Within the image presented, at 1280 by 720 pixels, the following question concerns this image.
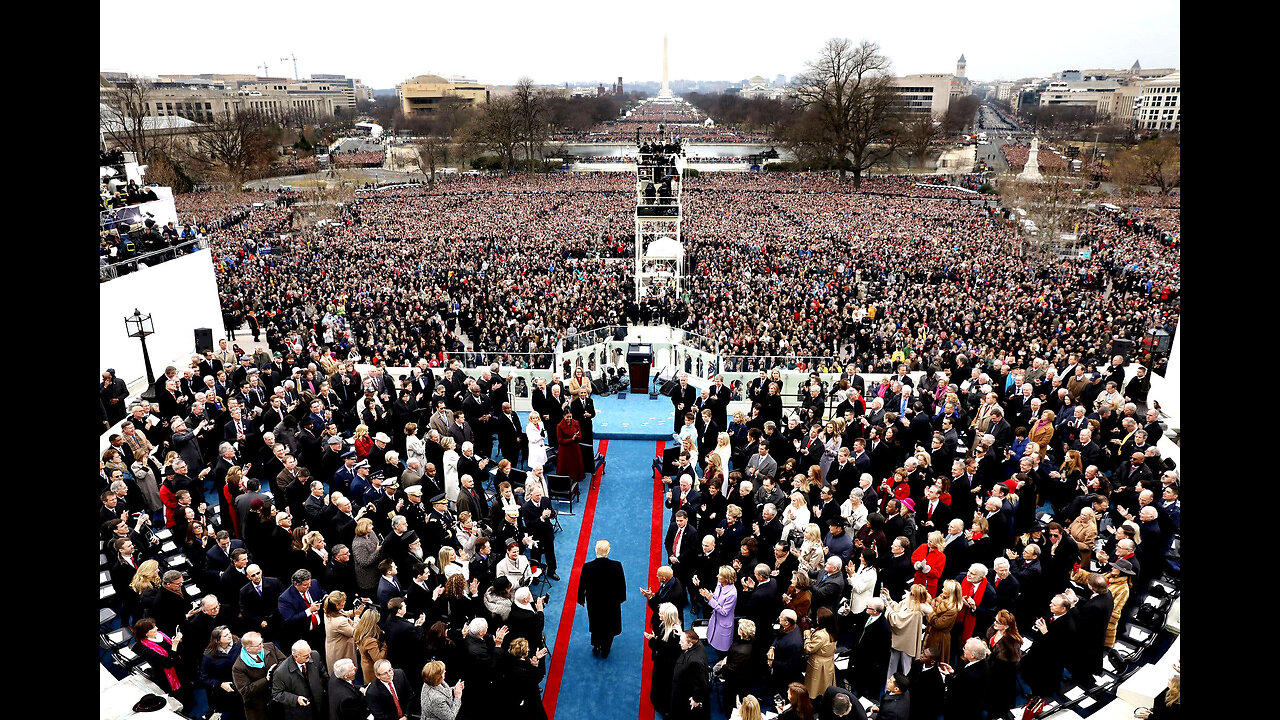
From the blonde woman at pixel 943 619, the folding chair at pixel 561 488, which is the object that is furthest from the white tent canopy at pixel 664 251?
the blonde woman at pixel 943 619

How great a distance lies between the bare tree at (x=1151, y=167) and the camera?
44.4 metres

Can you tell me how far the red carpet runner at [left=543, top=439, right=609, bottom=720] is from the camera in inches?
259

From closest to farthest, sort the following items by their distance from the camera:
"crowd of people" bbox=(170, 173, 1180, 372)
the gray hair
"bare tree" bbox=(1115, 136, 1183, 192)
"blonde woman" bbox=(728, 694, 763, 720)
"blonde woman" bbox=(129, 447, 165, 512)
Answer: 1. "blonde woman" bbox=(728, 694, 763, 720)
2. the gray hair
3. "blonde woman" bbox=(129, 447, 165, 512)
4. "crowd of people" bbox=(170, 173, 1180, 372)
5. "bare tree" bbox=(1115, 136, 1183, 192)

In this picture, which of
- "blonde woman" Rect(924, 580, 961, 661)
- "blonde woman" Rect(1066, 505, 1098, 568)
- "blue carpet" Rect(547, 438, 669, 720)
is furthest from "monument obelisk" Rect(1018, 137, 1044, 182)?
→ "blonde woman" Rect(924, 580, 961, 661)

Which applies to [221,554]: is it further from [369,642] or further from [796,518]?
[796,518]

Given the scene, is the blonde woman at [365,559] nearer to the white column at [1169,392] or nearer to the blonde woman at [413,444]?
the blonde woman at [413,444]

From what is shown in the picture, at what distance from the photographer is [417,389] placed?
11.3m

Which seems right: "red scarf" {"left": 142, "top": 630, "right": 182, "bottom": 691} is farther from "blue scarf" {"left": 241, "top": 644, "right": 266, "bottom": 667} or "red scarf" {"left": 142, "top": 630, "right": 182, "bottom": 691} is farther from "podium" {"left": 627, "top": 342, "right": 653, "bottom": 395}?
"podium" {"left": 627, "top": 342, "right": 653, "bottom": 395}

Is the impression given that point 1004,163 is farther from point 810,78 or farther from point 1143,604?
point 1143,604

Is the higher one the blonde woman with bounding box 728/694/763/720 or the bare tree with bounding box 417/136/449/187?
the bare tree with bounding box 417/136/449/187

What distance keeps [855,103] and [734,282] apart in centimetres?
3741

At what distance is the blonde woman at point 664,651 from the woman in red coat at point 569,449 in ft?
13.5

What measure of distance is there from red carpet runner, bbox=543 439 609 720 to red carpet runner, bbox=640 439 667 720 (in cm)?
82
